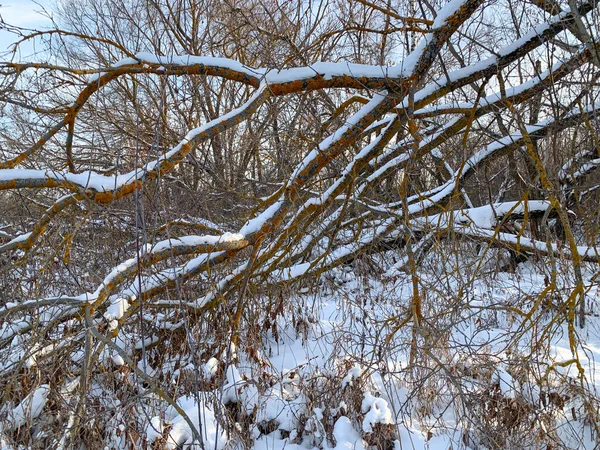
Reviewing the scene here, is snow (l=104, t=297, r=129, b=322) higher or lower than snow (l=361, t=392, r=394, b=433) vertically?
Result: higher

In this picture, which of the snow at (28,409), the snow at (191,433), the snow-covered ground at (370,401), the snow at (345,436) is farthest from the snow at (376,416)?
the snow at (28,409)

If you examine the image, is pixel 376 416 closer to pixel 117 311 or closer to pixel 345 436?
pixel 345 436

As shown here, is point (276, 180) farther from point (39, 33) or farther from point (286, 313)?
point (39, 33)

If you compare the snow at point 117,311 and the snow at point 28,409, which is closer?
the snow at point 28,409

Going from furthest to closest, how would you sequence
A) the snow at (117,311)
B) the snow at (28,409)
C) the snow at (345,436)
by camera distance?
the snow at (345,436)
the snow at (117,311)
the snow at (28,409)

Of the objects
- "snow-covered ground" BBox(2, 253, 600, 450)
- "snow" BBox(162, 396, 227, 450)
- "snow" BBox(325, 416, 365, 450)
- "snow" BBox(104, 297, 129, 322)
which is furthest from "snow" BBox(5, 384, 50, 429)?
"snow" BBox(325, 416, 365, 450)

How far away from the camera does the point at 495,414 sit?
97.8 inches

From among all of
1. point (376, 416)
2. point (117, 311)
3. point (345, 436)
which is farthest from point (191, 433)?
point (376, 416)

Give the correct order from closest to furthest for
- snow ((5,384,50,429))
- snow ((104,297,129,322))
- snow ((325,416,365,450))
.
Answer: snow ((5,384,50,429)) → snow ((104,297,129,322)) → snow ((325,416,365,450))

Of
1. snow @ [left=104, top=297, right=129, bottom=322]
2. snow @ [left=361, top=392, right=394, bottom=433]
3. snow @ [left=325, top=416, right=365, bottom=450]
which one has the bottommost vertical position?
snow @ [left=325, top=416, right=365, bottom=450]

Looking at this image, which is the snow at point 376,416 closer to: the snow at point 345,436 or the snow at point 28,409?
the snow at point 345,436

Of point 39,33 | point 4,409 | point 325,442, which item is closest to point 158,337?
point 4,409

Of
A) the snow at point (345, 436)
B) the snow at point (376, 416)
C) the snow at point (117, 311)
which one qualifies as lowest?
the snow at point (345, 436)

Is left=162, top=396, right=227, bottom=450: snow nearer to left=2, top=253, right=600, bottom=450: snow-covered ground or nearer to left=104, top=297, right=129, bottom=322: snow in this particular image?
left=2, top=253, right=600, bottom=450: snow-covered ground
